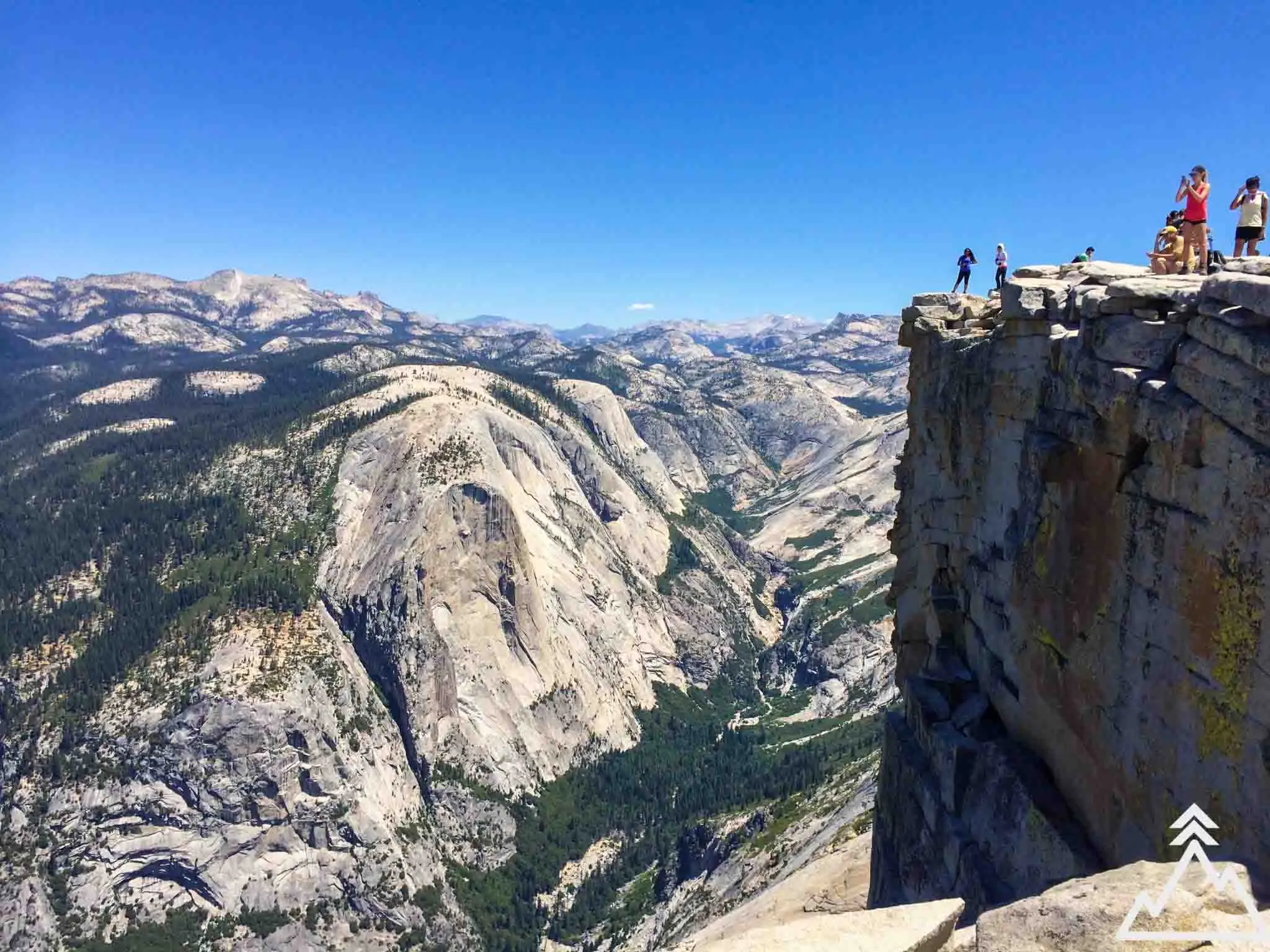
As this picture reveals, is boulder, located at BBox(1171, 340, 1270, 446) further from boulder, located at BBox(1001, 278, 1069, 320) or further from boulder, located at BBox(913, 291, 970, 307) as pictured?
boulder, located at BBox(913, 291, 970, 307)

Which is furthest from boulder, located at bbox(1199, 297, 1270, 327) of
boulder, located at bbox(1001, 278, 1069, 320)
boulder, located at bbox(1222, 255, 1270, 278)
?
boulder, located at bbox(1001, 278, 1069, 320)

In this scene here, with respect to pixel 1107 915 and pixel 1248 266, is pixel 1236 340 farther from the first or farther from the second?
pixel 1107 915

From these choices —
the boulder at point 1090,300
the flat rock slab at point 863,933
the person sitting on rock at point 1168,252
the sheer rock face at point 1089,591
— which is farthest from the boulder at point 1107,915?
the person sitting on rock at point 1168,252

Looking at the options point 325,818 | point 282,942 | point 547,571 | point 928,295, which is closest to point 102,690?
point 325,818

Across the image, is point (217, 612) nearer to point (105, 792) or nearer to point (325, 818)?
point (105, 792)

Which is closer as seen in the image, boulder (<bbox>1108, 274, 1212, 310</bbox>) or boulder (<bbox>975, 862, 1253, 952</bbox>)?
boulder (<bbox>975, 862, 1253, 952</bbox>)

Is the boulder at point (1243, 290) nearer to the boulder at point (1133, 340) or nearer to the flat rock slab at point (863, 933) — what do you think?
the boulder at point (1133, 340)


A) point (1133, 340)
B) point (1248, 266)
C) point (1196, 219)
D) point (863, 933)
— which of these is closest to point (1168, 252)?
point (1196, 219)
